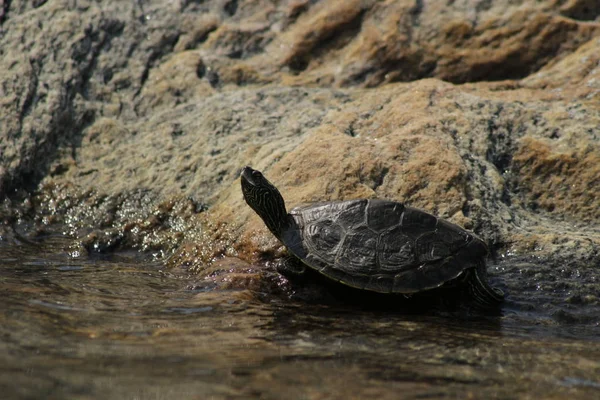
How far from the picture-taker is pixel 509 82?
21.5 ft

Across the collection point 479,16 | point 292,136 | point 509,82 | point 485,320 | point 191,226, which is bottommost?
point 485,320

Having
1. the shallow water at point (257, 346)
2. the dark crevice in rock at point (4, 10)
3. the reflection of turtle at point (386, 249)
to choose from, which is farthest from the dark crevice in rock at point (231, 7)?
the reflection of turtle at point (386, 249)

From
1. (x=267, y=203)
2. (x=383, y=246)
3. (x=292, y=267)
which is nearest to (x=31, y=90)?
(x=267, y=203)

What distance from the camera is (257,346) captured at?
10.7 ft

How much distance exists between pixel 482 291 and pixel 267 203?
1344 millimetres

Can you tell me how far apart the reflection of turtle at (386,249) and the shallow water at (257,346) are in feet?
0.66

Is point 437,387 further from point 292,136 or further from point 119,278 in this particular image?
point 292,136

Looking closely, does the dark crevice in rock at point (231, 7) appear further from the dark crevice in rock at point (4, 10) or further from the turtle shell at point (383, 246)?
the turtle shell at point (383, 246)

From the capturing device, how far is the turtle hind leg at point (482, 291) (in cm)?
411

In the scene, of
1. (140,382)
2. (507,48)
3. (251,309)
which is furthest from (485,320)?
(507,48)

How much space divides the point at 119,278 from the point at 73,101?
2.75m

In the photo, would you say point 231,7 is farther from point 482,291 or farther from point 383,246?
point 482,291

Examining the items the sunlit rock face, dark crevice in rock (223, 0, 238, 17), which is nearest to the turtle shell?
the sunlit rock face

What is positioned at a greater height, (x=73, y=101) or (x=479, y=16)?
(x=479, y=16)
